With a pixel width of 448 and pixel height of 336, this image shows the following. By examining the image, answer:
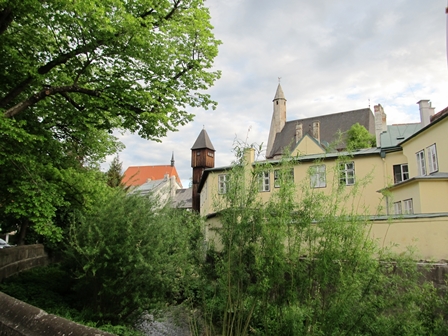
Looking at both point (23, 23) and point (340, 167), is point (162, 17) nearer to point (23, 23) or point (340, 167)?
point (23, 23)

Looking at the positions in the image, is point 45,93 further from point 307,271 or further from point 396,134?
point 396,134

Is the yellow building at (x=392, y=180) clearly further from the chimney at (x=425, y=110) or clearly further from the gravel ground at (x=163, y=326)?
the gravel ground at (x=163, y=326)

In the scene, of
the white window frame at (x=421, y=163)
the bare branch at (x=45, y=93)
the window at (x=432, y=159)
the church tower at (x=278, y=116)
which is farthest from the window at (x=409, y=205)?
the church tower at (x=278, y=116)

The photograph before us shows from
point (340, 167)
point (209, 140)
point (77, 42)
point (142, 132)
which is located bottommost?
point (340, 167)

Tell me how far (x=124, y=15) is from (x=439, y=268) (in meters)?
10.0

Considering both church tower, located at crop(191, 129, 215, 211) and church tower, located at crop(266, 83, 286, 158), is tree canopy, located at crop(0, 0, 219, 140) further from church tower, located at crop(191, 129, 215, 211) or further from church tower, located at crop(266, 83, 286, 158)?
church tower, located at crop(266, 83, 286, 158)

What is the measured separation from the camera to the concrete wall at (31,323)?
4027 millimetres

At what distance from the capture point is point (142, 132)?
1060 cm

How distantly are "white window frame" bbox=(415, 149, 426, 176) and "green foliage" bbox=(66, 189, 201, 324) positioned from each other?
51.4ft

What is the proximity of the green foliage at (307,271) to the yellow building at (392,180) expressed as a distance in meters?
0.34

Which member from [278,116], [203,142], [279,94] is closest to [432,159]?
[203,142]

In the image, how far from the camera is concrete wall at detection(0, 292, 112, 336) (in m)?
4.03

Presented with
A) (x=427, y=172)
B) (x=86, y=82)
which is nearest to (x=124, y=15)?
(x=86, y=82)

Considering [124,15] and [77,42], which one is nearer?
[124,15]
